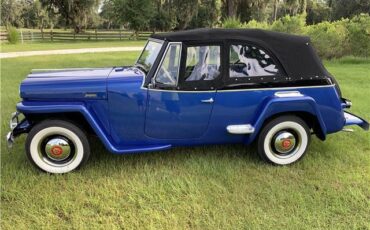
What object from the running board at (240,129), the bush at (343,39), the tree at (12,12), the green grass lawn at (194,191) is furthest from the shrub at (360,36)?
the tree at (12,12)

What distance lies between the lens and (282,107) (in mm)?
4086

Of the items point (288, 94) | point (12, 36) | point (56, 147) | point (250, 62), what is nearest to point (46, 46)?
point (12, 36)

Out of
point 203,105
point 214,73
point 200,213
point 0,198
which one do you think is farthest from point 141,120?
point 0,198

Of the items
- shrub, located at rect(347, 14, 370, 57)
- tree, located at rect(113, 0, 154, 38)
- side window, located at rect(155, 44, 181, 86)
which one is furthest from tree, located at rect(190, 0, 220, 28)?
side window, located at rect(155, 44, 181, 86)

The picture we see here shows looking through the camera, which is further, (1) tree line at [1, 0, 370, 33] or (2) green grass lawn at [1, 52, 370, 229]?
(1) tree line at [1, 0, 370, 33]

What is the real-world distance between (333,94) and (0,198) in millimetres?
3739

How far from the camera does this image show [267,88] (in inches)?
163

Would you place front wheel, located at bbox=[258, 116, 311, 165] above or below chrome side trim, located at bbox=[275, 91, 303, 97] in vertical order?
below

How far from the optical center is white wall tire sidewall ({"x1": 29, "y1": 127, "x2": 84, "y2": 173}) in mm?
3848

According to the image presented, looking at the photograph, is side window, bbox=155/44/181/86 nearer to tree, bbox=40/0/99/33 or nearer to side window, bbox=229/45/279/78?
side window, bbox=229/45/279/78

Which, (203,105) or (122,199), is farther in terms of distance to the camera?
(203,105)

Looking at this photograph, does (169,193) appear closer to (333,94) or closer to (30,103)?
(30,103)

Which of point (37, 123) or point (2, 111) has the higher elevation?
point (37, 123)

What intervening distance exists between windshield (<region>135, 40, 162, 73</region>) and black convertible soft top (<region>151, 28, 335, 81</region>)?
0.43 feet
